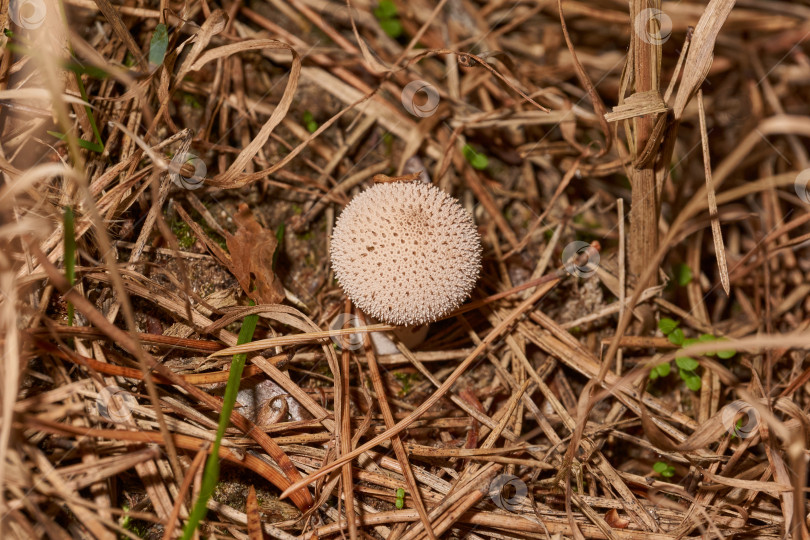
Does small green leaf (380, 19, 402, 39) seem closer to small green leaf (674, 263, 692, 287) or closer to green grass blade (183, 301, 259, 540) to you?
green grass blade (183, 301, 259, 540)

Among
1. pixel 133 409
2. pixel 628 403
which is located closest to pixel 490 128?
pixel 628 403

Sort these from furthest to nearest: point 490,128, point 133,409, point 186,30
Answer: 1. point 490,128
2. point 186,30
3. point 133,409

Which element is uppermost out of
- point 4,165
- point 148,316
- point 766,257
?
point 766,257

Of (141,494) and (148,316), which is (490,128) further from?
(141,494)

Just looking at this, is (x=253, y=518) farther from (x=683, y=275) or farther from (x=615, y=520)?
(x=683, y=275)

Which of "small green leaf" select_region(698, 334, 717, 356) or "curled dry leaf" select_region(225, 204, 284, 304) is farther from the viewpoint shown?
"small green leaf" select_region(698, 334, 717, 356)

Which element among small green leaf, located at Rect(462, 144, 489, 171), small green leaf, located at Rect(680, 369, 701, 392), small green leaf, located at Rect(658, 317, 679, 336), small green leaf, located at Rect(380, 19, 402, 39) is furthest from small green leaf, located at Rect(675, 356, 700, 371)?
small green leaf, located at Rect(380, 19, 402, 39)

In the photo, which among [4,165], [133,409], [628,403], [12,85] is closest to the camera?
[133,409]

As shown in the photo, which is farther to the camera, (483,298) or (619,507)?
(483,298)
